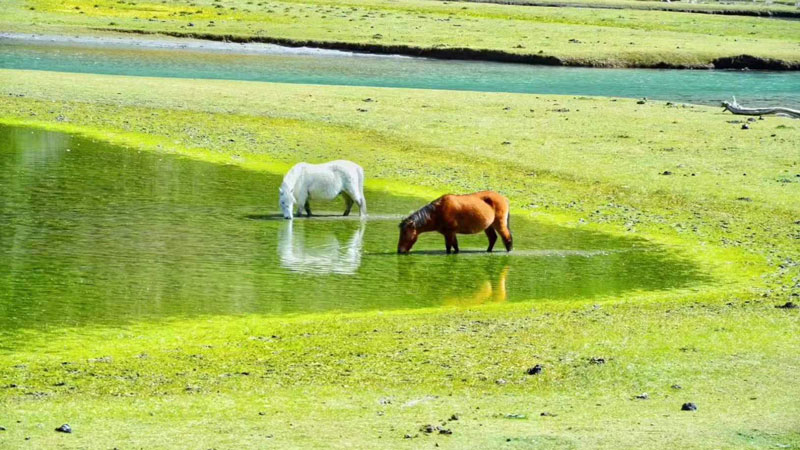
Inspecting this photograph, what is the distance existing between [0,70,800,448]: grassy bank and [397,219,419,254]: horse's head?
127 inches

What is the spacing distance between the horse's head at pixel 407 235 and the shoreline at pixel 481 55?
41.1 meters

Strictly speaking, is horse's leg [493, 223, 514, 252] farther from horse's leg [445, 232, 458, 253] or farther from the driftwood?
the driftwood

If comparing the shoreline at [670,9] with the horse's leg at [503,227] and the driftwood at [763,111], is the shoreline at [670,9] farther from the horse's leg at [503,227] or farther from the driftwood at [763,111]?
the horse's leg at [503,227]

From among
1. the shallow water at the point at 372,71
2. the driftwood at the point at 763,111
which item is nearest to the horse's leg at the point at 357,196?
the driftwood at the point at 763,111

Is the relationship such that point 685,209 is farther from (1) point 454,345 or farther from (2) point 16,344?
(2) point 16,344

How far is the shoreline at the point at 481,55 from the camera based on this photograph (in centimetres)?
6081

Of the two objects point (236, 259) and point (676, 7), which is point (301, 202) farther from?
point (676, 7)

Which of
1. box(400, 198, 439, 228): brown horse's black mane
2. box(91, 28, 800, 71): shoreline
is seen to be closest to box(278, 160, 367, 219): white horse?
box(400, 198, 439, 228): brown horse's black mane

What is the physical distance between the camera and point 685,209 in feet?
80.6

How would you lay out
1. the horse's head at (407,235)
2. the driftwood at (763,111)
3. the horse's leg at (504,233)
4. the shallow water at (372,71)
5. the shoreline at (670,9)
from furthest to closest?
the shoreline at (670,9) → the shallow water at (372,71) → the driftwood at (763,111) → the horse's leg at (504,233) → the horse's head at (407,235)

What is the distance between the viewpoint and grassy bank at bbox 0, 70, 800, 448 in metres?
11.2

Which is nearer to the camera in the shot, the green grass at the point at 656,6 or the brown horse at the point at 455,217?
the brown horse at the point at 455,217

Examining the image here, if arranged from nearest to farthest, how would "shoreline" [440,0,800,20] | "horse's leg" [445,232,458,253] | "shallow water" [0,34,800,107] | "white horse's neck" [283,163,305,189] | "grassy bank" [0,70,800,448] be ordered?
"grassy bank" [0,70,800,448]
"horse's leg" [445,232,458,253]
"white horse's neck" [283,163,305,189]
"shallow water" [0,34,800,107]
"shoreline" [440,0,800,20]

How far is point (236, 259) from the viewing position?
64.2 feet
